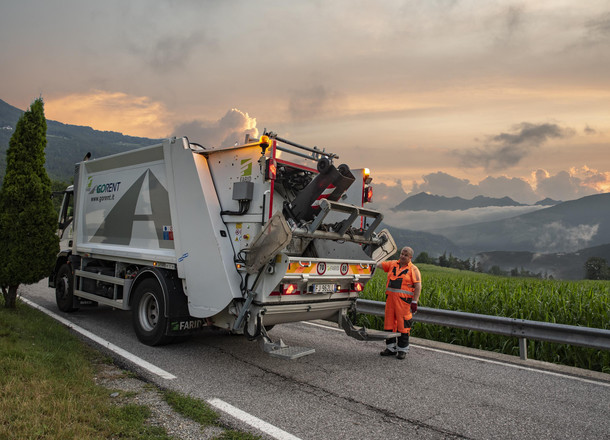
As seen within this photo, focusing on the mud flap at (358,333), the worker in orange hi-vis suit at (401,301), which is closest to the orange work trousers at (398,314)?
the worker in orange hi-vis suit at (401,301)

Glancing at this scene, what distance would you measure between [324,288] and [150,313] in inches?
110

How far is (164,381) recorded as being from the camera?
526 cm

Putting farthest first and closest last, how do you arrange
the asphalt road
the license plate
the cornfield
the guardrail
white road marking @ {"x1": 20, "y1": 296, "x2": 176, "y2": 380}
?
the cornfield → the guardrail → the license plate → white road marking @ {"x1": 20, "y1": 296, "x2": 176, "y2": 380} → the asphalt road

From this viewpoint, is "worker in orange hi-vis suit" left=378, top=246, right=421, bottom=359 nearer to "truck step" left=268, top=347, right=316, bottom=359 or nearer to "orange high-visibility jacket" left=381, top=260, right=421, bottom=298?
"orange high-visibility jacket" left=381, top=260, right=421, bottom=298

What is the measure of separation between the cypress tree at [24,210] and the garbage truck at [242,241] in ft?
5.60

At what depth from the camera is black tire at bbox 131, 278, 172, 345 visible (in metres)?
6.66

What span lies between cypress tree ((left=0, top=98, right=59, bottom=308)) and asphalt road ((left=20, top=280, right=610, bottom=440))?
6.96 ft

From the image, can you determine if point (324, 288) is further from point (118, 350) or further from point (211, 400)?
point (118, 350)

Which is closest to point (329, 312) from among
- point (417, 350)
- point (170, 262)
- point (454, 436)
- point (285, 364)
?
point (285, 364)

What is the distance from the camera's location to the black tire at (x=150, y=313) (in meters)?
6.66

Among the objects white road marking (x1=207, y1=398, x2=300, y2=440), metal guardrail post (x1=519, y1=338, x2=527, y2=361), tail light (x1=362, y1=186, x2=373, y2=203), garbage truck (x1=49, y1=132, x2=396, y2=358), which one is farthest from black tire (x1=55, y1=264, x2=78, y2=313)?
metal guardrail post (x1=519, y1=338, x2=527, y2=361)

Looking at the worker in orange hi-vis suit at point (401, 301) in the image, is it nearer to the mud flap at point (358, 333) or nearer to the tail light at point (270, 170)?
the mud flap at point (358, 333)

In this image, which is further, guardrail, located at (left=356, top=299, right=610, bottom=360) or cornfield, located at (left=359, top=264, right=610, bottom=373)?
cornfield, located at (left=359, top=264, right=610, bottom=373)

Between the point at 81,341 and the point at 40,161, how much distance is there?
3.72 m
